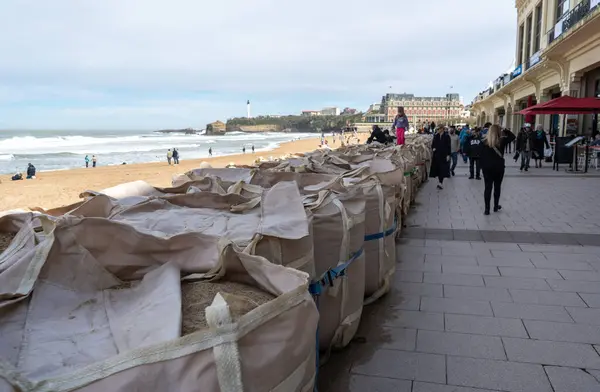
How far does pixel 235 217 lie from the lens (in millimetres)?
2861

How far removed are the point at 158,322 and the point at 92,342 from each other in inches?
8.4

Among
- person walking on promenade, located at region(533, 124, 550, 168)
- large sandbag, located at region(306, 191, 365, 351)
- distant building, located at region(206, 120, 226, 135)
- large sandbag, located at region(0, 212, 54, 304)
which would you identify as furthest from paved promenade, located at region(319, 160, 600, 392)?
distant building, located at region(206, 120, 226, 135)

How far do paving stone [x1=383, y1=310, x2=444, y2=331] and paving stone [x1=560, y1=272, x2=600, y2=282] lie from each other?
1867 millimetres

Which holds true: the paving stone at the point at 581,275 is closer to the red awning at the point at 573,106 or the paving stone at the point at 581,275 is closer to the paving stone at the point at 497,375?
the paving stone at the point at 497,375

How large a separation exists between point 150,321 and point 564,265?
510cm

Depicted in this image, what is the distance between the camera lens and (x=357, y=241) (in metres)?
3.17

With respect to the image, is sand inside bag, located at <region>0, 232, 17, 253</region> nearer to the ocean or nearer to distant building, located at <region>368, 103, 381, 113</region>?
the ocean

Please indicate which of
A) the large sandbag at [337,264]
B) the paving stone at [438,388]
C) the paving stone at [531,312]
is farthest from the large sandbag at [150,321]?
the paving stone at [531,312]

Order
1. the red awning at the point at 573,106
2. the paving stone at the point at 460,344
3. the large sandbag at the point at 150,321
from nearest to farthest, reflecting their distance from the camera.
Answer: the large sandbag at the point at 150,321 < the paving stone at the point at 460,344 < the red awning at the point at 573,106

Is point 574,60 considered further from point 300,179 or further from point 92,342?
point 92,342

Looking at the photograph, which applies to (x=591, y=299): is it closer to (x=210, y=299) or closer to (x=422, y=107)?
(x=210, y=299)

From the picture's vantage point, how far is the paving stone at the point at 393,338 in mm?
3402

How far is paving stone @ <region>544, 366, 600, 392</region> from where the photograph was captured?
280 cm

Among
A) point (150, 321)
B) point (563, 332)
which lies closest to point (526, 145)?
point (563, 332)
